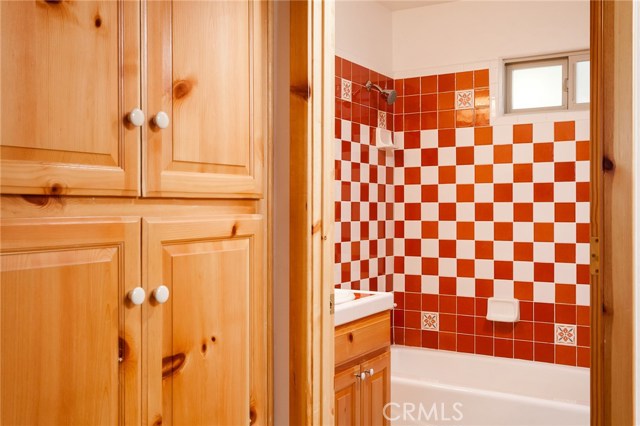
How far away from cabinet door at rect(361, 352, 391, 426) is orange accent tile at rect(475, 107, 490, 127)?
5.34ft

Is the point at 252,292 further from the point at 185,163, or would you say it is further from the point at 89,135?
the point at 89,135

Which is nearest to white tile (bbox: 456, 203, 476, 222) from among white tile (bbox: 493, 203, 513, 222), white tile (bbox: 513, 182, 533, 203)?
white tile (bbox: 493, 203, 513, 222)

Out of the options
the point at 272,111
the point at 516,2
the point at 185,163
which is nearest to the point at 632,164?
the point at 272,111

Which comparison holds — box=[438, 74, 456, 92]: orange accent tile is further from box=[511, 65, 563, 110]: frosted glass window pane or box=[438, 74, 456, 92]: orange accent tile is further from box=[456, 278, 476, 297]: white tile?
box=[456, 278, 476, 297]: white tile

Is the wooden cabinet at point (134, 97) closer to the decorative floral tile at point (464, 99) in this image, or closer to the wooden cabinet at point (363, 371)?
the wooden cabinet at point (363, 371)

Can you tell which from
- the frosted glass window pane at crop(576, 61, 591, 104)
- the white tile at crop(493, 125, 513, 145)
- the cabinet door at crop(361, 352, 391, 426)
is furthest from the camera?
the white tile at crop(493, 125, 513, 145)

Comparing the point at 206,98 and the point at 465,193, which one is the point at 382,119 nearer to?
the point at 465,193

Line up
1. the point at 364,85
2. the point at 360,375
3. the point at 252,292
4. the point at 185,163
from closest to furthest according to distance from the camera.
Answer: the point at 185,163 → the point at 252,292 → the point at 360,375 → the point at 364,85

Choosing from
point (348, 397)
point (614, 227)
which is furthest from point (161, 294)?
point (348, 397)

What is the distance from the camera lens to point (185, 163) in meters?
1.17

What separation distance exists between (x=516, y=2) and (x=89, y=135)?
10.1 feet

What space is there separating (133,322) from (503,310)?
111 inches

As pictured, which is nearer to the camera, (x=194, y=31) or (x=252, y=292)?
(x=194, y=31)

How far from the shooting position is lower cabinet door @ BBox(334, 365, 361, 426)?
89.7 inches
